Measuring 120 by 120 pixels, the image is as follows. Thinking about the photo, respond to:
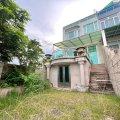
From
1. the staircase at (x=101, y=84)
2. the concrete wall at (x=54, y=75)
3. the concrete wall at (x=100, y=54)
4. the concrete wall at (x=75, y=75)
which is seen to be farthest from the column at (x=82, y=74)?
the concrete wall at (x=100, y=54)

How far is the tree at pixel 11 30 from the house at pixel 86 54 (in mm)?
3898

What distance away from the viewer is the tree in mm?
4471

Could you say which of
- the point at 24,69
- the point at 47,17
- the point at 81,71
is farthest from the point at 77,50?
the point at 24,69

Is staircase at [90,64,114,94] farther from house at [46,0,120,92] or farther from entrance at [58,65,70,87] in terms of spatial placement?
entrance at [58,65,70,87]

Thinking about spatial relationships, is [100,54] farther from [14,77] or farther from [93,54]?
[14,77]

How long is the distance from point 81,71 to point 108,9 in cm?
1022

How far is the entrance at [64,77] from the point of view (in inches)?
327

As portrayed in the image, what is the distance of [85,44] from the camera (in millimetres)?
12734

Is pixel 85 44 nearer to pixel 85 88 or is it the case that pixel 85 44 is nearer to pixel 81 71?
pixel 81 71

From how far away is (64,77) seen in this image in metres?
8.49

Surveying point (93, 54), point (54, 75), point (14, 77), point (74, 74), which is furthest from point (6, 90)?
point (93, 54)

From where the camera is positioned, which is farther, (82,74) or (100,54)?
(100,54)

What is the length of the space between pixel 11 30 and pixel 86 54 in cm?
604

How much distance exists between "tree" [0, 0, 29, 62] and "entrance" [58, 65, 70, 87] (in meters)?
4.30
